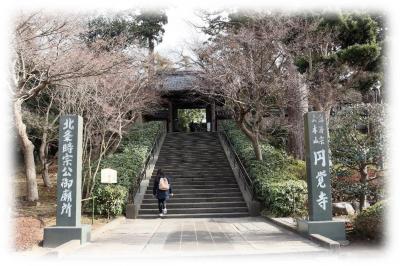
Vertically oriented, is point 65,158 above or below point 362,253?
above

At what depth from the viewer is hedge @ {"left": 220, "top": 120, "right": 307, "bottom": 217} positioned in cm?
1309

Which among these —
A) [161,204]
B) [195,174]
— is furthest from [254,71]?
[161,204]

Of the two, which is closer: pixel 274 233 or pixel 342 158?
pixel 274 233

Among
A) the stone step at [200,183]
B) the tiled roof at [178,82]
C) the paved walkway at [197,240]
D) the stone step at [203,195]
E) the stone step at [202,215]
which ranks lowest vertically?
the stone step at [202,215]

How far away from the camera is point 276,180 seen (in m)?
14.3

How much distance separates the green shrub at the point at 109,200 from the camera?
43.9 feet

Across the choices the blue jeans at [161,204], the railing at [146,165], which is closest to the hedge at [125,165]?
the railing at [146,165]

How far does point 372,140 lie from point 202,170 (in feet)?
29.3

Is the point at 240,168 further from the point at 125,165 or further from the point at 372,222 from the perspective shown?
the point at 372,222

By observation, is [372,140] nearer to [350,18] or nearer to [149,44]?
[350,18]

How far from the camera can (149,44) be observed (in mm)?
29406

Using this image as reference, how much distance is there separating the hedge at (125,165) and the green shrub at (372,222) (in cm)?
797

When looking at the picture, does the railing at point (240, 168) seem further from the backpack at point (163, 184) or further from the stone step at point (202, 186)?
the backpack at point (163, 184)

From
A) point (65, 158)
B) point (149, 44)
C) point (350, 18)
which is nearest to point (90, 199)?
point (65, 158)
